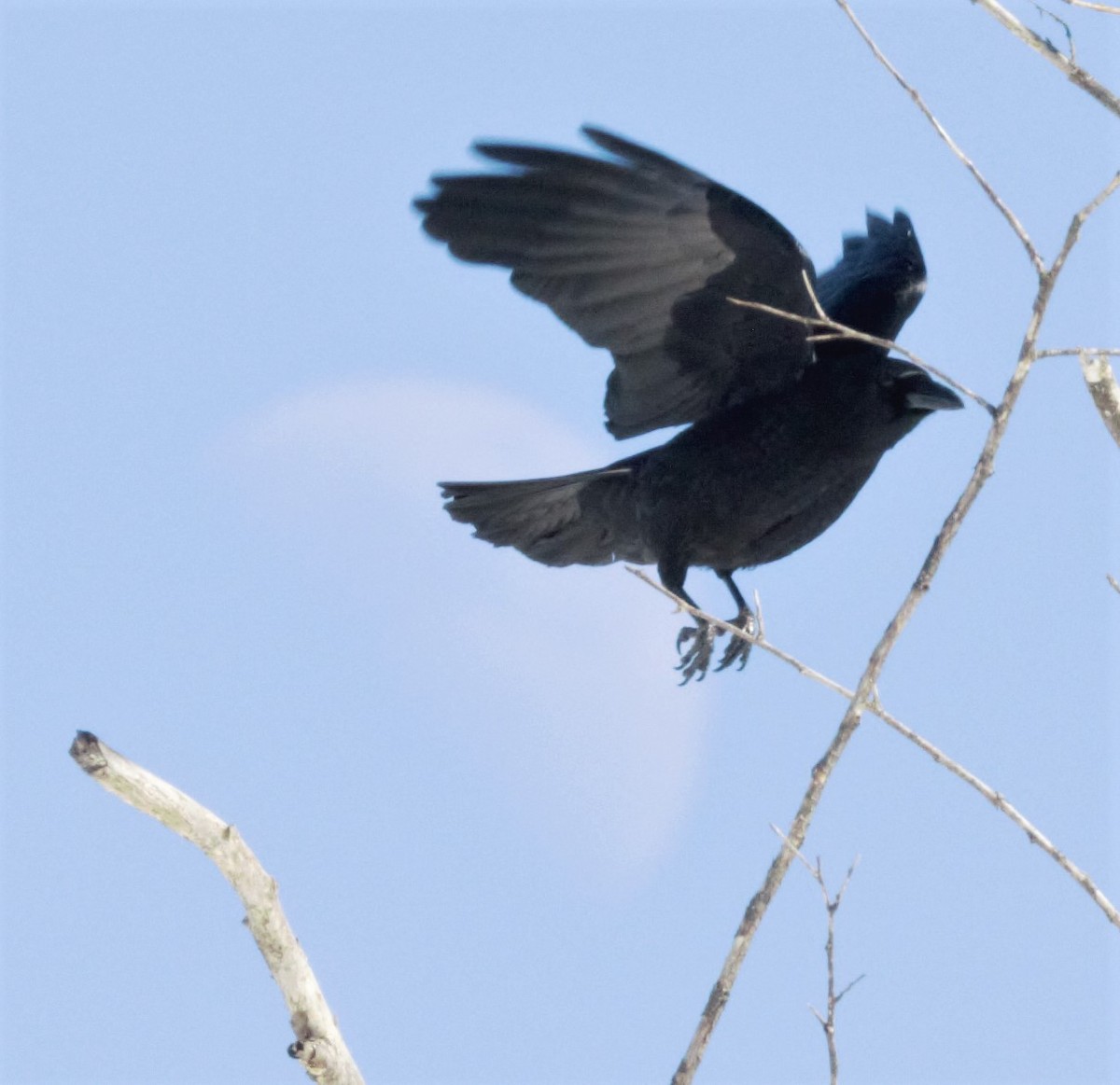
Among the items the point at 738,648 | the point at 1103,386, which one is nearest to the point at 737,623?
the point at 738,648

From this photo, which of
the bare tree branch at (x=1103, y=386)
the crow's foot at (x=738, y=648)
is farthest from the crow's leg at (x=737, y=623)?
the bare tree branch at (x=1103, y=386)

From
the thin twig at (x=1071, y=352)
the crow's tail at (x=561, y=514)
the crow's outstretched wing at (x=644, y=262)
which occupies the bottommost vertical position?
the thin twig at (x=1071, y=352)

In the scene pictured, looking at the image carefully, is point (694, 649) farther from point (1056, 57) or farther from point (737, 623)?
point (1056, 57)

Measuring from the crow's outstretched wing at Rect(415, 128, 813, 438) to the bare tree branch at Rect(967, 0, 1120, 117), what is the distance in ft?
5.62

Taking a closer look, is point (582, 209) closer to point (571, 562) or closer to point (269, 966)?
point (571, 562)

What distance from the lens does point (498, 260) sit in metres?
5.32

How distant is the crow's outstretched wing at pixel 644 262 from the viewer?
522cm

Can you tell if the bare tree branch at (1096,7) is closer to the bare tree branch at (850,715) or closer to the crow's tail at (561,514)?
the bare tree branch at (850,715)

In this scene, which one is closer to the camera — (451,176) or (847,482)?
(451,176)

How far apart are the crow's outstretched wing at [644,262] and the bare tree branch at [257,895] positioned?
2.22 m

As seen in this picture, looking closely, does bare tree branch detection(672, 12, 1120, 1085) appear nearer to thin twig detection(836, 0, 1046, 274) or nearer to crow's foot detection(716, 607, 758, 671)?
thin twig detection(836, 0, 1046, 274)

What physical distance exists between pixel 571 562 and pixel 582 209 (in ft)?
5.88

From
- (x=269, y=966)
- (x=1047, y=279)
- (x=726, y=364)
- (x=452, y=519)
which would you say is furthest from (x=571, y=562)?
(x=1047, y=279)

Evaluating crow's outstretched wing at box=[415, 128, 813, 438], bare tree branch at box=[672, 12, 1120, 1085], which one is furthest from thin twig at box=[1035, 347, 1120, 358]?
crow's outstretched wing at box=[415, 128, 813, 438]
